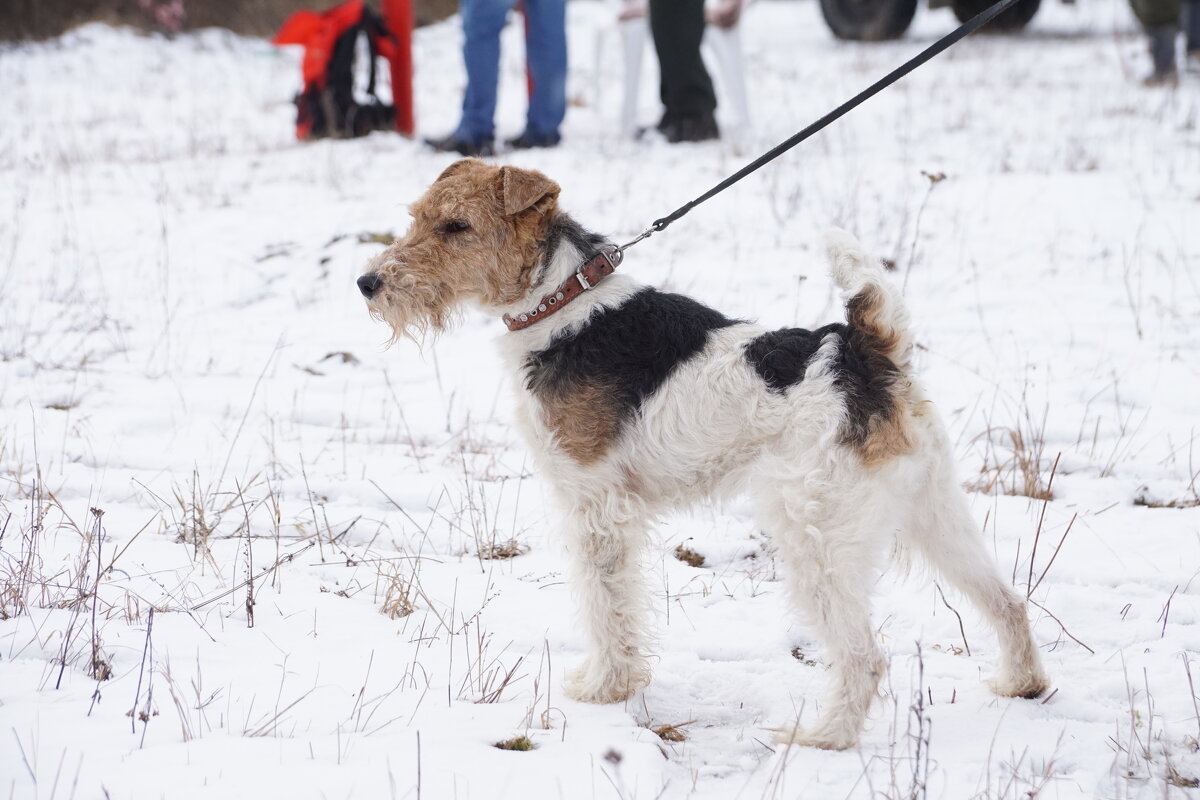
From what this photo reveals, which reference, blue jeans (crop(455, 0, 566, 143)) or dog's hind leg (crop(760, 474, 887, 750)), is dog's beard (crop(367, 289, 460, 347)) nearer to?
dog's hind leg (crop(760, 474, 887, 750))

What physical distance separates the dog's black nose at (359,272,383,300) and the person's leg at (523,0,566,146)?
23.0ft

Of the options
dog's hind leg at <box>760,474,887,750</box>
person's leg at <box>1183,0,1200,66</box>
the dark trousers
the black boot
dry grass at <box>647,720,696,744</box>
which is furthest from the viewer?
person's leg at <box>1183,0,1200,66</box>

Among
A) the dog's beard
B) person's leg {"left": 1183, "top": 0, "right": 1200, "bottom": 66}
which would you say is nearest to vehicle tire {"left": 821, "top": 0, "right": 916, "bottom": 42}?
person's leg {"left": 1183, "top": 0, "right": 1200, "bottom": 66}

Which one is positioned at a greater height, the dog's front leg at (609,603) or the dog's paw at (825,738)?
the dog's front leg at (609,603)

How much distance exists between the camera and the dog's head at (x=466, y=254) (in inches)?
128

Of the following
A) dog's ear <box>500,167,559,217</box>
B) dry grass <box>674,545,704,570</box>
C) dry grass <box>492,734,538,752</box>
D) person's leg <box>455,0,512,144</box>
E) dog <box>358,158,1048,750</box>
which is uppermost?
person's leg <box>455,0,512,144</box>

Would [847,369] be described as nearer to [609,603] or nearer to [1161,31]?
[609,603]

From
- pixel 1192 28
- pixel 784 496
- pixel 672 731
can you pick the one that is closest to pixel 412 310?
pixel 784 496

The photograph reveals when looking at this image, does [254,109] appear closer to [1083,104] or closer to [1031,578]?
[1083,104]

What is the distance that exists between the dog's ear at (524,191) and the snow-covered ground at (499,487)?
0.69 metres

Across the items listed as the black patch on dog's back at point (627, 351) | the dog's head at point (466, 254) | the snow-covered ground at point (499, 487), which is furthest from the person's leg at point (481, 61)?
the black patch on dog's back at point (627, 351)

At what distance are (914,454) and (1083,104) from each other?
1015 cm

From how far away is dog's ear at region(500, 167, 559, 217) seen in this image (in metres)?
3.25

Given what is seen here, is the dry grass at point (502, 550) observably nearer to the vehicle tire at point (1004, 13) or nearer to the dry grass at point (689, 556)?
the dry grass at point (689, 556)
